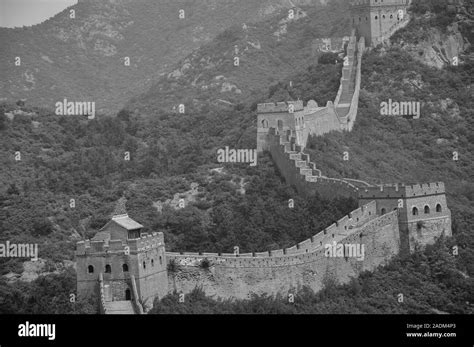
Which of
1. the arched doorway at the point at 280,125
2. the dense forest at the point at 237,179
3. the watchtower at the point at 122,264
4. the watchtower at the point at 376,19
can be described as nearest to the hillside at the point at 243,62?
the dense forest at the point at 237,179

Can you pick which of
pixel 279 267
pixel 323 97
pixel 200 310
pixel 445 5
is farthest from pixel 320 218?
pixel 445 5

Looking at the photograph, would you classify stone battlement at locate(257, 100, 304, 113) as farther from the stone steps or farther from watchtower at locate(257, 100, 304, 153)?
the stone steps

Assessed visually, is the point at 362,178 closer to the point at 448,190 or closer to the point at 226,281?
the point at 448,190

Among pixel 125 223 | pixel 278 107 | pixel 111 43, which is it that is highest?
pixel 111 43

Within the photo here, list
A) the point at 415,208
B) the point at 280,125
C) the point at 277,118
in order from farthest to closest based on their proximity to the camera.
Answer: the point at 277,118 → the point at 280,125 → the point at 415,208

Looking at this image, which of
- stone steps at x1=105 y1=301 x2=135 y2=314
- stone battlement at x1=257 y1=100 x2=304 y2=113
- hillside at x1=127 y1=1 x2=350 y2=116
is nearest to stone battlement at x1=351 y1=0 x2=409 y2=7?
hillside at x1=127 y1=1 x2=350 y2=116

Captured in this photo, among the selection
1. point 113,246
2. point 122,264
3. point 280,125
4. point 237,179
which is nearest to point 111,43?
point 280,125

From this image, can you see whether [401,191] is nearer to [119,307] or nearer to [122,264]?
[122,264]
